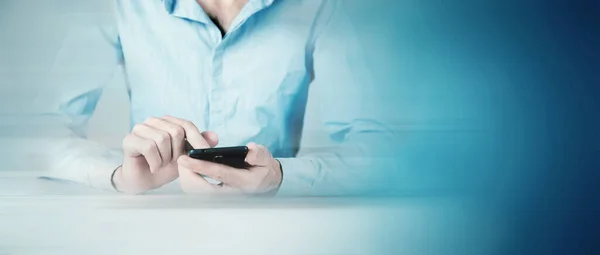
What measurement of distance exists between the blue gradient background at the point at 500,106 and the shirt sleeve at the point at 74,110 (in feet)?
0.27

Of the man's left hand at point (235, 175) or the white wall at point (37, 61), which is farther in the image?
the white wall at point (37, 61)

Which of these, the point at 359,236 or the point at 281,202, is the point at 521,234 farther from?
the point at 281,202

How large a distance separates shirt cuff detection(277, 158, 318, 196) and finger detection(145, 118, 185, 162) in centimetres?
19

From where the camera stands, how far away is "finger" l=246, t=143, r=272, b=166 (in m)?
1.15

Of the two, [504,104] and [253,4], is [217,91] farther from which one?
[504,104]

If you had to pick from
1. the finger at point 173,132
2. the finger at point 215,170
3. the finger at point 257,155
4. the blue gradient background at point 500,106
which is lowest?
the finger at point 215,170

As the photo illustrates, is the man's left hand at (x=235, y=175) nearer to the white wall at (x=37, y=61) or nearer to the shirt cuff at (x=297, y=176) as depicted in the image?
the shirt cuff at (x=297, y=176)

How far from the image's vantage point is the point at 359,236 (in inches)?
46.3

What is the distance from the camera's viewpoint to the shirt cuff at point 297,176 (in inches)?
48.4

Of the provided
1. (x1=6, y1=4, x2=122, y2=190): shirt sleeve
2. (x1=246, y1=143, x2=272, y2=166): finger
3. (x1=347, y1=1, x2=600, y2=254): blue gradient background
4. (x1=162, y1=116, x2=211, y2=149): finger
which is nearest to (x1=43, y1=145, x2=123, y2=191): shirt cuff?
(x1=6, y1=4, x2=122, y2=190): shirt sleeve

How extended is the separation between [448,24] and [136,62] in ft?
2.02

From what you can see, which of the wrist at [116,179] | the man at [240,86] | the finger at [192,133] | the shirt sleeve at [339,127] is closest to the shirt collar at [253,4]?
the man at [240,86]

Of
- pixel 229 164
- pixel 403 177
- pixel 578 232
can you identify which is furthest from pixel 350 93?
pixel 578 232

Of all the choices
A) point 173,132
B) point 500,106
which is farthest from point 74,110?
point 500,106
